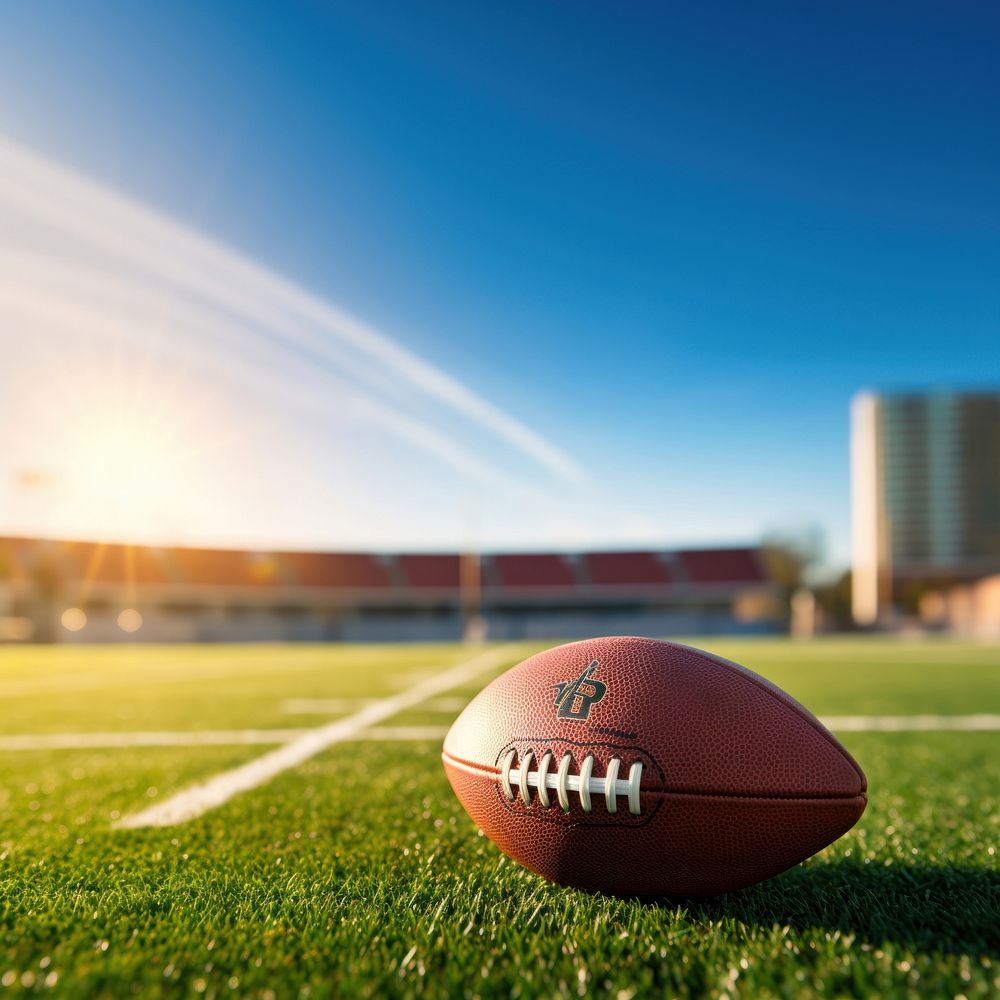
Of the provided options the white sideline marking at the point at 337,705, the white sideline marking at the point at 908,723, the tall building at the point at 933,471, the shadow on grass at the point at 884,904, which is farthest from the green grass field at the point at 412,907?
the tall building at the point at 933,471

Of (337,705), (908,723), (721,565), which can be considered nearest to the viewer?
(908,723)

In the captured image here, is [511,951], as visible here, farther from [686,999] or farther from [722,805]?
[722,805]

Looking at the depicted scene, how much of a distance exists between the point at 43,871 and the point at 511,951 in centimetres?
122

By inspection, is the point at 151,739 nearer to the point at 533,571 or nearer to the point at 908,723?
the point at 908,723

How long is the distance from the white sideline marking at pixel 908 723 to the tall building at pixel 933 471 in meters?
71.3

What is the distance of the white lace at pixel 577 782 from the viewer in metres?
1.43

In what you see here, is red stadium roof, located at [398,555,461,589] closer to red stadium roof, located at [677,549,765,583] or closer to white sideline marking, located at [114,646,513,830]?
red stadium roof, located at [677,549,765,583]

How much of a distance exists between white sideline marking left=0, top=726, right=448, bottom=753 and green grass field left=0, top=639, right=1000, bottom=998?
0.82m

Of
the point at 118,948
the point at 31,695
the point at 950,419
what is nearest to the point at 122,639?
the point at 31,695

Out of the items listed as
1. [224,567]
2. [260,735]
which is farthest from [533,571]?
[260,735]

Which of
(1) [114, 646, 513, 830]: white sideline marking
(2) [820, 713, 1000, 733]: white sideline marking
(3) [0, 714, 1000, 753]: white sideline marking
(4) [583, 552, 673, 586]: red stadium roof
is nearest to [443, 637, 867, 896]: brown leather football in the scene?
(1) [114, 646, 513, 830]: white sideline marking

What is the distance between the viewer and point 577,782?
146 centimetres

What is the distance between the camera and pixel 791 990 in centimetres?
118

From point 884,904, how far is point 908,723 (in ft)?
11.8
